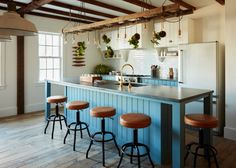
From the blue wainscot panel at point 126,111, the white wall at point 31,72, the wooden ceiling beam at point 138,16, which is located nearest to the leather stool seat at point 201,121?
the blue wainscot panel at point 126,111

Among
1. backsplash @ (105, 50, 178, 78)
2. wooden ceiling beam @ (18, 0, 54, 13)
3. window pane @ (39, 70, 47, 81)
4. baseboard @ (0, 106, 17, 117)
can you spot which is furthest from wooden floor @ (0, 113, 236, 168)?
wooden ceiling beam @ (18, 0, 54, 13)

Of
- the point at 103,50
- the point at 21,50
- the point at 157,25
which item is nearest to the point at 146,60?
the point at 157,25

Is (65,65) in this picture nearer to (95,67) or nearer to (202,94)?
(95,67)

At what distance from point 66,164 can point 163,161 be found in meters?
1.34

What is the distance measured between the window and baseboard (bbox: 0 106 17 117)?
110cm

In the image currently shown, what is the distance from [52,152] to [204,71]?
3.12m

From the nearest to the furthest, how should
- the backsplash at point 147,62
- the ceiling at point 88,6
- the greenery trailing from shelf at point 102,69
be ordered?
1. the ceiling at point 88,6
2. the backsplash at point 147,62
3. the greenery trailing from shelf at point 102,69

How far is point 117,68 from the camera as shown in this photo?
24.0 ft

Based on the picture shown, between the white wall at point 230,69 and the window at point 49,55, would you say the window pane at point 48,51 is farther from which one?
the white wall at point 230,69

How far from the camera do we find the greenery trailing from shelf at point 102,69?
283 inches

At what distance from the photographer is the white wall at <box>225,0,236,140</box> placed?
3.85 m

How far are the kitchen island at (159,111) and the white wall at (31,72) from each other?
2241 mm

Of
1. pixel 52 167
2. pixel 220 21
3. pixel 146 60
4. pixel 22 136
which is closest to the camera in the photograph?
pixel 52 167

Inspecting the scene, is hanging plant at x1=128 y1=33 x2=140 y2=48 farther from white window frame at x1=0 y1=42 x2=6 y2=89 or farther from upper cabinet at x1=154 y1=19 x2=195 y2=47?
white window frame at x1=0 y1=42 x2=6 y2=89
